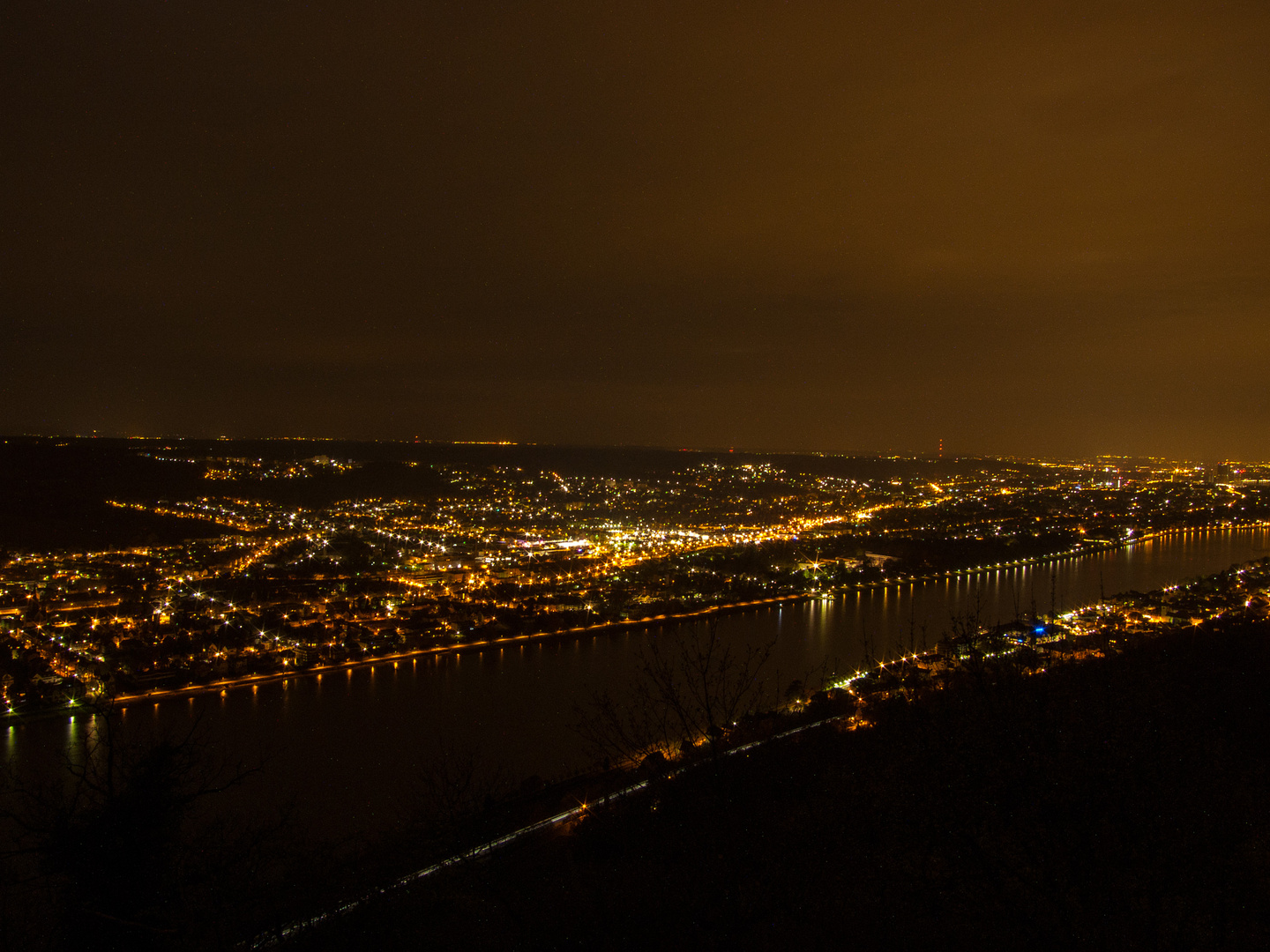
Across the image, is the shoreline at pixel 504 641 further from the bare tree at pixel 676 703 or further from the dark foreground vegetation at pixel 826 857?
the dark foreground vegetation at pixel 826 857

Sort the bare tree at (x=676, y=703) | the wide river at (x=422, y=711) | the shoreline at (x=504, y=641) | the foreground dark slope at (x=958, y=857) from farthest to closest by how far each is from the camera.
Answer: the shoreline at (x=504, y=641) < the wide river at (x=422, y=711) < the bare tree at (x=676, y=703) < the foreground dark slope at (x=958, y=857)

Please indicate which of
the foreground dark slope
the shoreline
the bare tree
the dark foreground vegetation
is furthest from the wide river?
the foreground dark slope

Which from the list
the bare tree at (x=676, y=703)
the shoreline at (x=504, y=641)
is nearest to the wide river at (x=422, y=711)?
the shoreline at (x=504, y=641)

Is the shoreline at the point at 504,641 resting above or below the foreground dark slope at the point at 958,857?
below

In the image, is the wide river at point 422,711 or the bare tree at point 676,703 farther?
the wide river at point 422,711

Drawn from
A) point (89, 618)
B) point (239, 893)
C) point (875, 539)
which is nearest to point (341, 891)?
point (239, 893)

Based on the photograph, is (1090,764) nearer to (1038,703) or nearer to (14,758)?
(1038,703)

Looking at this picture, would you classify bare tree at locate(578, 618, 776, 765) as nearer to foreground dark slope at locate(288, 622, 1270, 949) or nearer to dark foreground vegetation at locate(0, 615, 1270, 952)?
dark foreground vegetation at locate(0, 615, 1270, 952)
